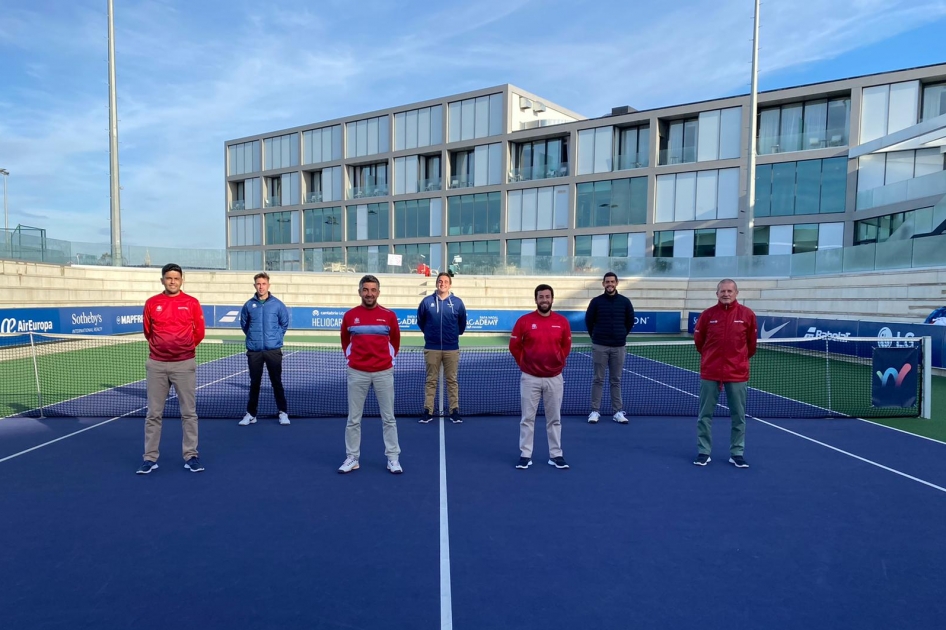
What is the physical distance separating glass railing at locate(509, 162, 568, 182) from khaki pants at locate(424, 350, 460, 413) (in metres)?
34.5

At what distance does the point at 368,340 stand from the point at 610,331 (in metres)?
4.00

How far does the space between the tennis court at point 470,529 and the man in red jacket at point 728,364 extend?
33cm

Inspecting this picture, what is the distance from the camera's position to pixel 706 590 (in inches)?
146

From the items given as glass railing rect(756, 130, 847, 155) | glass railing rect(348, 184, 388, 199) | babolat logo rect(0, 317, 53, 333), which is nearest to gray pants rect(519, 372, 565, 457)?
babolat logo rect(0, 317, 53, 333)

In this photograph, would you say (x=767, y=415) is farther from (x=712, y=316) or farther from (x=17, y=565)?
(x=17, y=565)

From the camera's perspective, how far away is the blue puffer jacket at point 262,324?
8.21m

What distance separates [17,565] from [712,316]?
6.71 metres

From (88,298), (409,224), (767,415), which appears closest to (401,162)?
(409,224)

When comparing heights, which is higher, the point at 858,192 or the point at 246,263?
the point at 858,192

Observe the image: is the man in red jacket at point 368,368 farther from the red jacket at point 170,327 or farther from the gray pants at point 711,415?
the gray pants at point 711,415

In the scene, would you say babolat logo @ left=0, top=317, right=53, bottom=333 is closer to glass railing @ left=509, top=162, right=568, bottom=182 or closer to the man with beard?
the man with beard

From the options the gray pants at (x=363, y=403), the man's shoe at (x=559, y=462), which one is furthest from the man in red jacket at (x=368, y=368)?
the man's shoe at (x=559, y=462)

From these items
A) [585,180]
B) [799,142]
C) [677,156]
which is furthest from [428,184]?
[799,142]

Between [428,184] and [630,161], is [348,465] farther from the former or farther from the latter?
[428,184]
